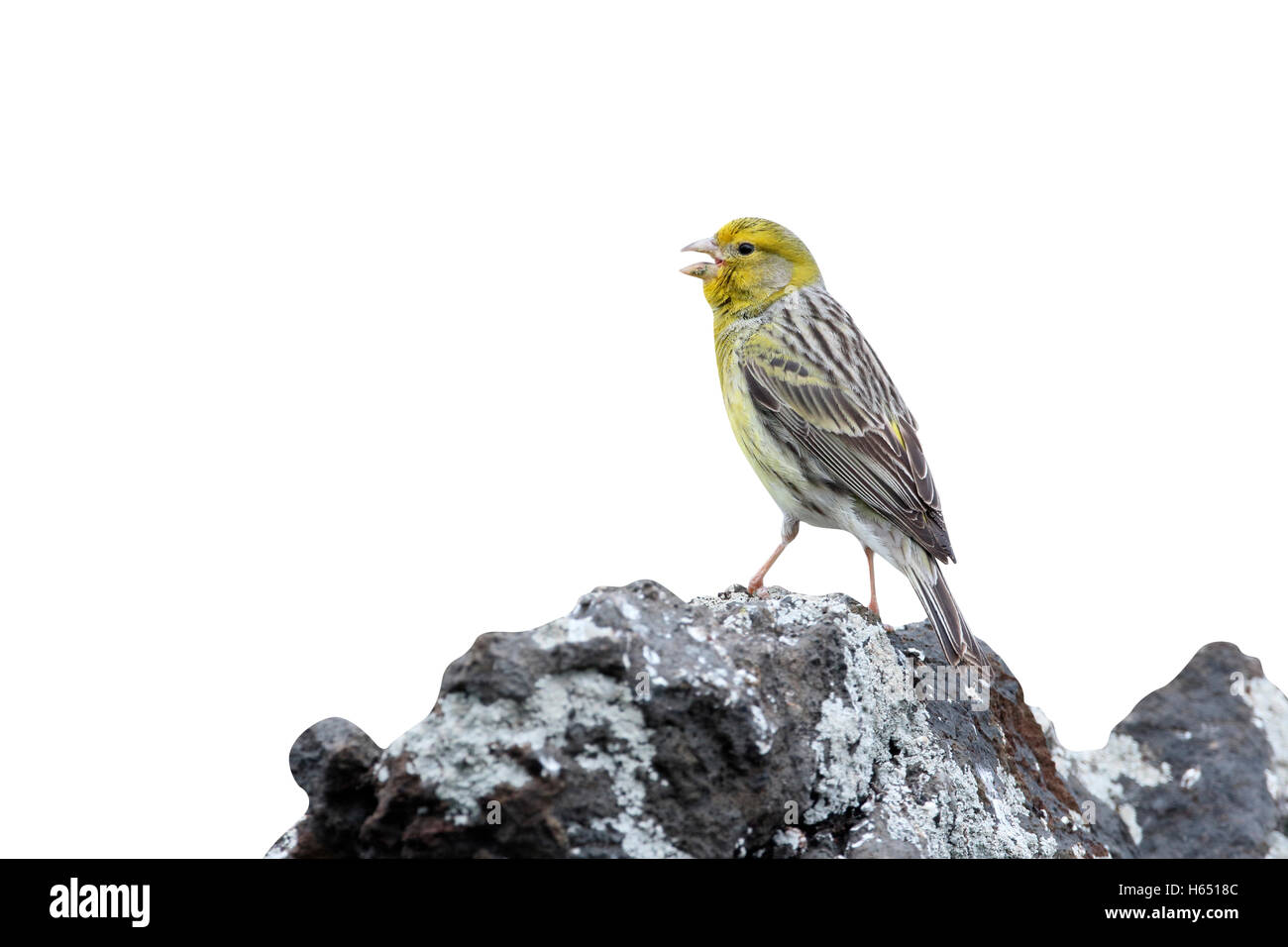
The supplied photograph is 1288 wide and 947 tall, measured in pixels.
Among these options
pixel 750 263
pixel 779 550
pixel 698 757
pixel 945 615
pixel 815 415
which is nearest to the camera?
pixel 698 757

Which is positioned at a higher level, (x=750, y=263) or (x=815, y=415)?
(x=750, y=263)

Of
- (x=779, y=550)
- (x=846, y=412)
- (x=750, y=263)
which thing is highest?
(x=750, y=263)

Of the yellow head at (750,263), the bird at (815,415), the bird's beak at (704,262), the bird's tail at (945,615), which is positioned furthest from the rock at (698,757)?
the bird's beak at (704,262)

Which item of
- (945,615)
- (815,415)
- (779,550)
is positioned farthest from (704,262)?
(945,615)

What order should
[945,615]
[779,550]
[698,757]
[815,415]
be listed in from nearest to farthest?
[698,757] < [945,615] < [815,415] < [779,550]

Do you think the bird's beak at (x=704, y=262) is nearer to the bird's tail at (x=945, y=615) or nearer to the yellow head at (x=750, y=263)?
the yellow head at (x=750, y=263)

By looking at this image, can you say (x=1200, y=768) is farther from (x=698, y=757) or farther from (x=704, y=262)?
(x=704, y=262)
